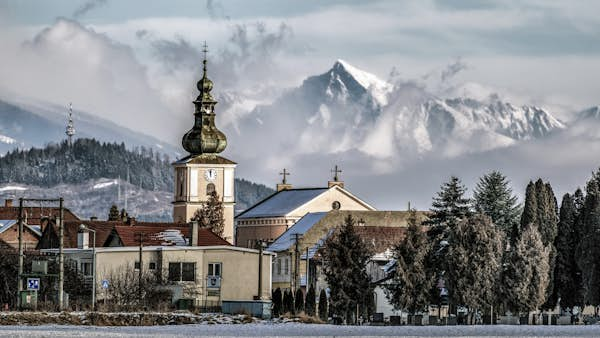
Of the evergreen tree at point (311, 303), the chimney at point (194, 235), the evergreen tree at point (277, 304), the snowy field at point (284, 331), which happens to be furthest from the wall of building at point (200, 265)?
the snowy field at point (284, 331)

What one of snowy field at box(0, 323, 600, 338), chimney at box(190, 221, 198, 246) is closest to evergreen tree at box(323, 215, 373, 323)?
snowy field at box(0, 323, 600, 338)

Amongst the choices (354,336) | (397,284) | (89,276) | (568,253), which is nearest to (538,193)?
(568,253)

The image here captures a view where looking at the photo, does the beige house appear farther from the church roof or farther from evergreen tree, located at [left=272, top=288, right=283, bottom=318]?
the church roof

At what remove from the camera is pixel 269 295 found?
135 m

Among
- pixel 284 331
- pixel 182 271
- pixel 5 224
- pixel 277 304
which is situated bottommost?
pixel 284 331

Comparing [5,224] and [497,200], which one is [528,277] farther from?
[5,224]

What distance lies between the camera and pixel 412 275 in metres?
113

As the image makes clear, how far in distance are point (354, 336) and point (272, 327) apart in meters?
11.3

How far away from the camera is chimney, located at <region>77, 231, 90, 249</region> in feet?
447

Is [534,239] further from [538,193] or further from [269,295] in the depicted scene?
[269,295]

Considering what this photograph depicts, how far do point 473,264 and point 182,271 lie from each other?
24.5 m

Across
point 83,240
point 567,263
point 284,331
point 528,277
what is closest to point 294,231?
point 83,240

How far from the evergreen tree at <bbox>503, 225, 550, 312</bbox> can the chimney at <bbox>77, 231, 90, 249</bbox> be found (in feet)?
105

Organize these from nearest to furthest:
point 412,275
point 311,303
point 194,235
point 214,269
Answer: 1. point 412,275
2. point 311,303
3. point 214,269
4. point 194,235
